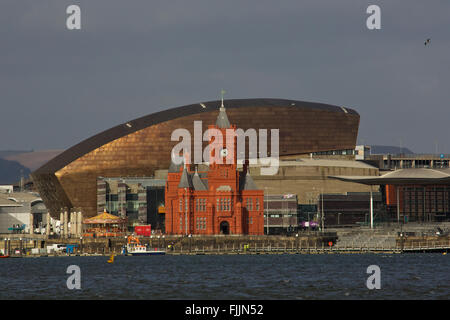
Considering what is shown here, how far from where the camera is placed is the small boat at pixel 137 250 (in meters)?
178

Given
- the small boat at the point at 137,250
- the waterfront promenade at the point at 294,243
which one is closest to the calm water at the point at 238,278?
the waterfront promenade at the point at 294,243

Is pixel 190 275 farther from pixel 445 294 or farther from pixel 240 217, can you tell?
pixel 240 217

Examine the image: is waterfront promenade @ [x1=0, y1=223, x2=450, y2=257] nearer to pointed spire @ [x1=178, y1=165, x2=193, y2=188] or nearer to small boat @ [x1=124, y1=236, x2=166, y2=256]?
small boat @ [x1=124, y1=236, x2=166, y2=256]

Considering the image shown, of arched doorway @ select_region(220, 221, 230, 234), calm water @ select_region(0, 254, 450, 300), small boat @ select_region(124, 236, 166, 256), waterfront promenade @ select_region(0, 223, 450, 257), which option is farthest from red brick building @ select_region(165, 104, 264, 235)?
calm water @ select_region(0, 254, 450, 300)

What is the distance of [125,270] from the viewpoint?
133 metres

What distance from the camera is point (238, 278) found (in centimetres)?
Result: 11288

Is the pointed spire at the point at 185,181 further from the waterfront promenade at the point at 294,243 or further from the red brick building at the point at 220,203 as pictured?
the waterfront promenade at the point at 294,243

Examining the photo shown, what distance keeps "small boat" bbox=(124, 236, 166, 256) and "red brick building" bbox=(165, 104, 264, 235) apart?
39.4 feet

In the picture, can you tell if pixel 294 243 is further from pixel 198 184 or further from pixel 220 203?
pixel 198 184

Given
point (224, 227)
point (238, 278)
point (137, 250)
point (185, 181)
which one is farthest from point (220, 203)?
point (238, 278)

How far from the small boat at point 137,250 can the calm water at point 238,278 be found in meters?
19.0

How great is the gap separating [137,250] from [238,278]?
6932 cm

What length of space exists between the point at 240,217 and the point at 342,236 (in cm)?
1990
